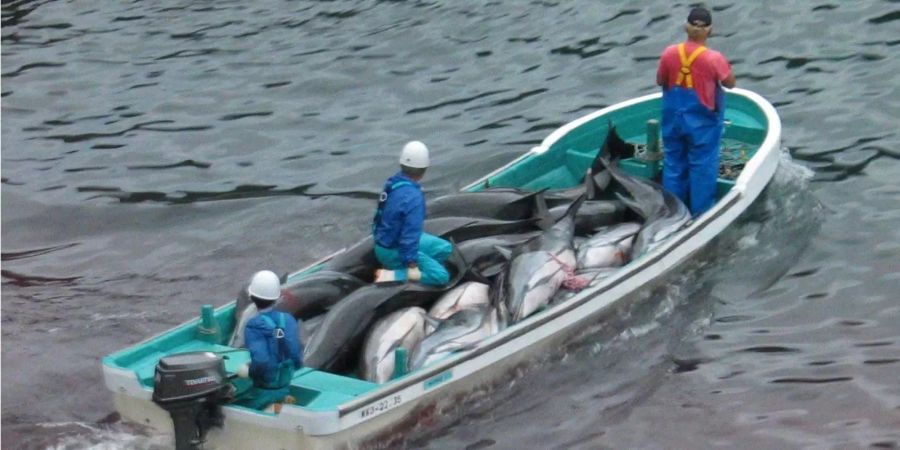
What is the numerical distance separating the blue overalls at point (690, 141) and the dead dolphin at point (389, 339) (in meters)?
3.90

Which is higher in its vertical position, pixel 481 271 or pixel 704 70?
pixel 704 70

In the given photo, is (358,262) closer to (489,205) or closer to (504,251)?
(504,251)

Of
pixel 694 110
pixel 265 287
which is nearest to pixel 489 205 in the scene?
pixel 694 110

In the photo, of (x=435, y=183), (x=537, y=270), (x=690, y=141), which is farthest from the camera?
(x=435, y=183)

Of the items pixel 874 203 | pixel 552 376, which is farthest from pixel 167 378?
pixel 874 203

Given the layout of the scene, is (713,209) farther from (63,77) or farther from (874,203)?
(63,77)

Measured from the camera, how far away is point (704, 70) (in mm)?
14078

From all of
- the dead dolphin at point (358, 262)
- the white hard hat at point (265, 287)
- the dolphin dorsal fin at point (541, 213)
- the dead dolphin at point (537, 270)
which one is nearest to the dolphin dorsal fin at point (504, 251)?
the dead dolphin at point (537, 270)

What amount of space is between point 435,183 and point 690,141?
4885 millimetres

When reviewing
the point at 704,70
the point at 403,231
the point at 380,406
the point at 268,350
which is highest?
the point at 704,70

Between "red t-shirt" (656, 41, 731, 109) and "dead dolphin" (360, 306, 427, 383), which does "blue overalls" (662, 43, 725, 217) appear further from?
"dead dolphin" (360, 306, 427, 383)

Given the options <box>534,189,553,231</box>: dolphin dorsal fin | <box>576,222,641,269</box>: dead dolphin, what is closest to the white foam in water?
<box>576,222,641,269</box>: dead dolphin

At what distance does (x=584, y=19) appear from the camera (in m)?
23.7

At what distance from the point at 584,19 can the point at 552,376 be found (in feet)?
40.3
